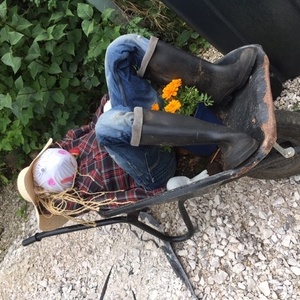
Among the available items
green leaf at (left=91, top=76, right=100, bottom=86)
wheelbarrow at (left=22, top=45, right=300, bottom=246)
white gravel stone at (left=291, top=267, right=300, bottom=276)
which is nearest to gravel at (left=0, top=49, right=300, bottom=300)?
white gravel stone at (left=291, top=267, right=300, bottom=276)

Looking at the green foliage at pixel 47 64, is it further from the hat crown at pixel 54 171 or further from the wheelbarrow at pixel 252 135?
the wheelbarrow at pixel 252 135

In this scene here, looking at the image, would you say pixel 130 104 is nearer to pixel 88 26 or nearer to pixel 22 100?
pixel 88 26

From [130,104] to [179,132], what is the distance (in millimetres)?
289

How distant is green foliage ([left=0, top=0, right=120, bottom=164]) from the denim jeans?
2.12 ft

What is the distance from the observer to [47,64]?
271 centimetres

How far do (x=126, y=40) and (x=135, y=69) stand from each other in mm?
119

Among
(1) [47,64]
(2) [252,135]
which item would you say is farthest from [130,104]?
(1) [47,64]

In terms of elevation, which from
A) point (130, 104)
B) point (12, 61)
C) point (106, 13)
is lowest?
point (12, 61)

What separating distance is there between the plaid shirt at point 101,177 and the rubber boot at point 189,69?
1.27 feet

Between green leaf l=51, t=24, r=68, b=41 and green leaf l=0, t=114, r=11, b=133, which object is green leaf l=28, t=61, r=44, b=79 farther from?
green leaf l=0, t=114, r=11, b=133

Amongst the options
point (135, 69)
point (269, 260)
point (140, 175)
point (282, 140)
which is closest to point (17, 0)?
point (135, 69)

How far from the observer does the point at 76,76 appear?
2.83 metres

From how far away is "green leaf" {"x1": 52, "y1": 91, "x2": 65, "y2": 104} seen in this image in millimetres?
2655

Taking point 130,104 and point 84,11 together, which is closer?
point 130,104
